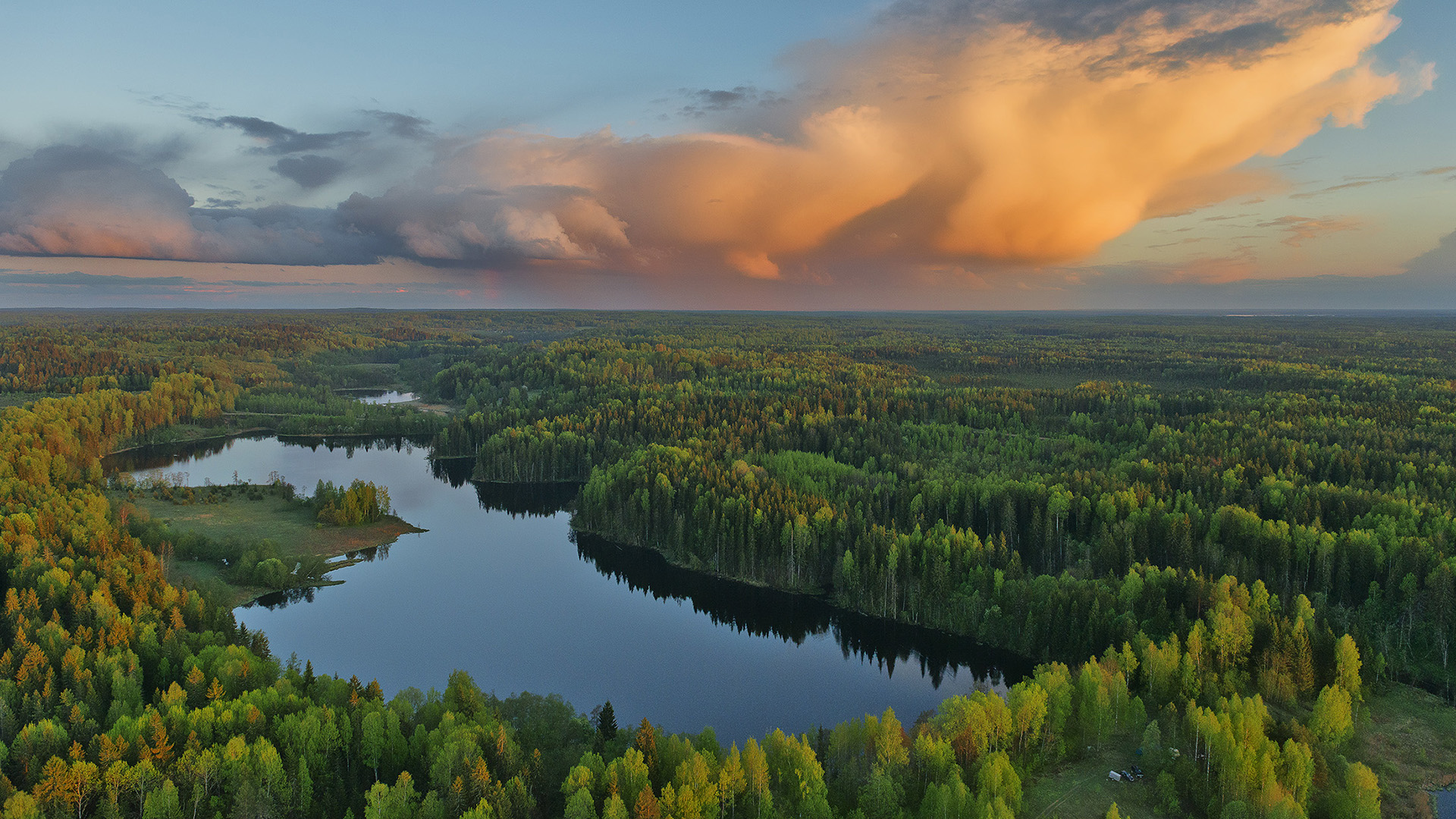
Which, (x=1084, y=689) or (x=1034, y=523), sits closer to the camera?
(x=1084, y=689)

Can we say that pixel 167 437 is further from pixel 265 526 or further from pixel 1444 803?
pixel 1444 803

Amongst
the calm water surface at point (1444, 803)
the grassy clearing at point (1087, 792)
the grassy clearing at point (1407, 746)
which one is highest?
the grassy clearing at point (1087, 792)

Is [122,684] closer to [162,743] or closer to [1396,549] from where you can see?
[162,743]

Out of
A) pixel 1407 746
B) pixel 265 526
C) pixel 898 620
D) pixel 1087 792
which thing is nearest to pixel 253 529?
pixel 265 526

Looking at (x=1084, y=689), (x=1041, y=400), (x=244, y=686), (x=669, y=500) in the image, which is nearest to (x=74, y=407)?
(x=669, y=500)

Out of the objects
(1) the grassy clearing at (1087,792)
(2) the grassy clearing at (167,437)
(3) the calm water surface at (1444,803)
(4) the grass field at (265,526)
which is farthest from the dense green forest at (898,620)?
(2) the grassy clearing at (167,437)

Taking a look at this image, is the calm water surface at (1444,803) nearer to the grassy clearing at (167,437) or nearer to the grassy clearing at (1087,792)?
the grassy clearing at (1087,792)
